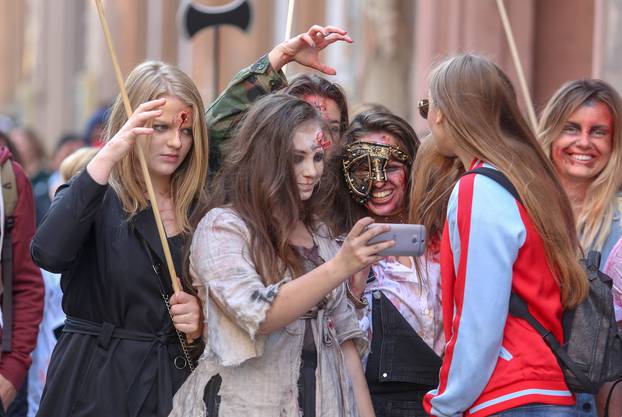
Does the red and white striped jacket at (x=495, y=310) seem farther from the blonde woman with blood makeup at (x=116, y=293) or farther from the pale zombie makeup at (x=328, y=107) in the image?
the pale zombie makeup at (x=328, y=107)

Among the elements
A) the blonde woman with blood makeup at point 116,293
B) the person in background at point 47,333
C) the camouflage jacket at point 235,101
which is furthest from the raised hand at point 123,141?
the person in background at point 47,333

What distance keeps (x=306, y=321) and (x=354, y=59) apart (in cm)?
1601

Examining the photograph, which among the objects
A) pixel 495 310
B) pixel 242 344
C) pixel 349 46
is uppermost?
pixel 495 310

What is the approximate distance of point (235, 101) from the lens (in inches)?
218

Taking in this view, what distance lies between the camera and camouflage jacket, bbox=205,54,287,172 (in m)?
5.53

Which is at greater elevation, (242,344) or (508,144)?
(508,144)

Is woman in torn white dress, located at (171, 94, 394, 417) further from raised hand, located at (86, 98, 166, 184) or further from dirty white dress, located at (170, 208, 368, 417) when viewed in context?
raised hand, located at (86, 98, 166, 184)

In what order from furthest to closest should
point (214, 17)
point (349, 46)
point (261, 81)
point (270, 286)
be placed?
point (349, 46) < point (214, 17) < point (261, 81) < point (270, 286)

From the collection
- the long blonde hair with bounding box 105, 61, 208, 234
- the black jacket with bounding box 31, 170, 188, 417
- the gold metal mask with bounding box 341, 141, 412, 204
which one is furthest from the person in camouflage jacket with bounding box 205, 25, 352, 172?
the black jacket with bounding box 31, 170, 188, 417

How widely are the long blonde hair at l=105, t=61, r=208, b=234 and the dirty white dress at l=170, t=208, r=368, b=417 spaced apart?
52cm

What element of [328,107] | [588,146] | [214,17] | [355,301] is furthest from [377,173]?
[214,17]

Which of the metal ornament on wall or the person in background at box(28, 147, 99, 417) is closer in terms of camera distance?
the person in background at box(28, 147, 99, 417)

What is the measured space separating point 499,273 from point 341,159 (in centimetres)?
142

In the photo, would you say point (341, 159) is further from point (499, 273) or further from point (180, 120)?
point (499, 273)
